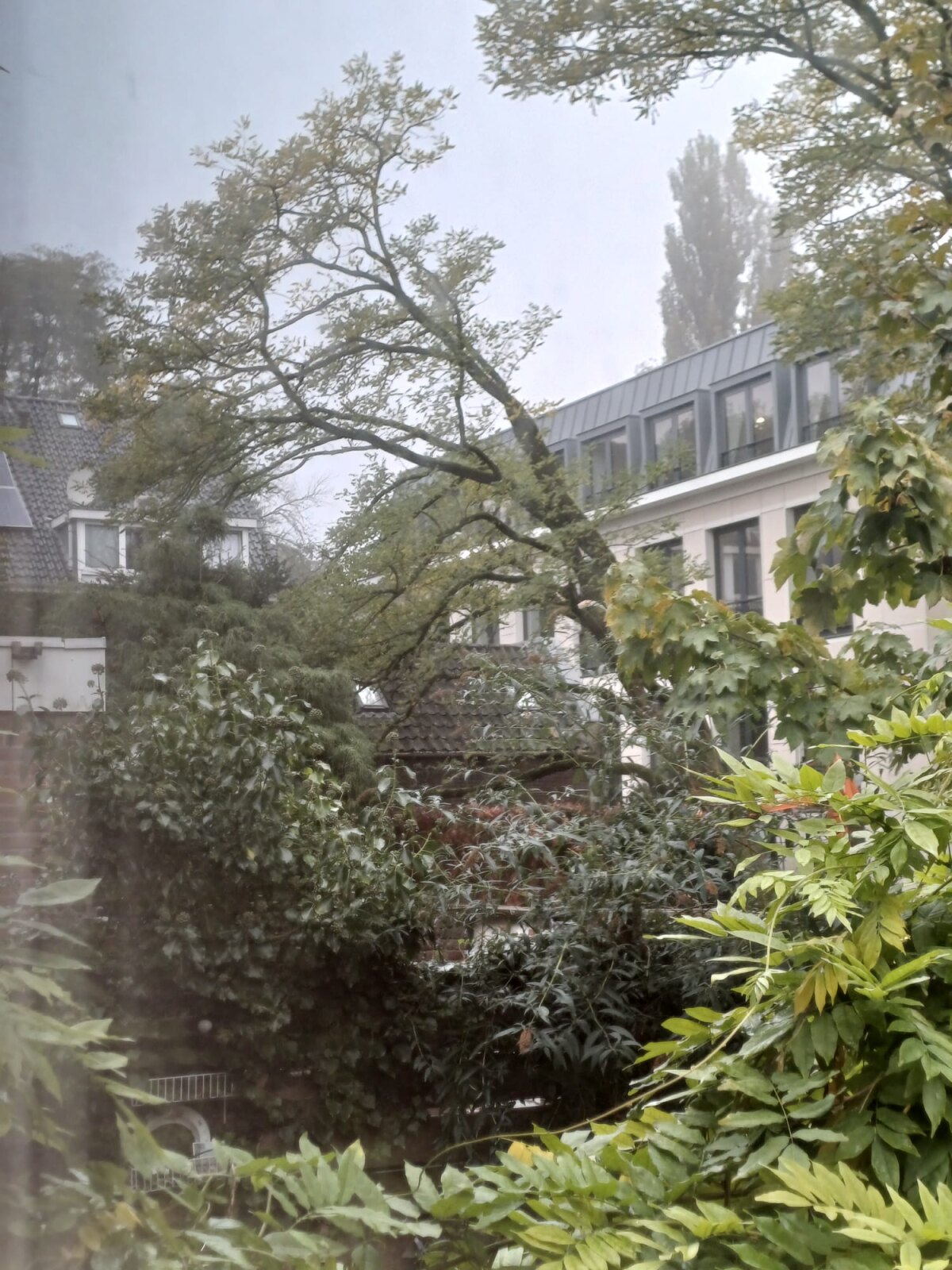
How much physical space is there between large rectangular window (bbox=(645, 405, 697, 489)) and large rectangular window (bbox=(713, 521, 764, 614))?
138mm

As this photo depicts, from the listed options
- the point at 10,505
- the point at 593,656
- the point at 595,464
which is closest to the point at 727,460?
the point at 595,464

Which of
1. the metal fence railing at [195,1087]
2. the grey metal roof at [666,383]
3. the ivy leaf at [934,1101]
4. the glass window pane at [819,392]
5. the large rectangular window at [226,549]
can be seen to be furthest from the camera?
the glass window pane at [819,392]

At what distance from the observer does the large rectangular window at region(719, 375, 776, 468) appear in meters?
2.43

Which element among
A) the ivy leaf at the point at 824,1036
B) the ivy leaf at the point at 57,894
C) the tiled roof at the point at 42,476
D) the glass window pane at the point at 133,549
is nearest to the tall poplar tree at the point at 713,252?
the glass window pane at the point at 133,549

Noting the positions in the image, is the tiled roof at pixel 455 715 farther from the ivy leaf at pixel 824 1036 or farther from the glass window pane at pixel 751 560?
the ivy leaf at pixel 824 1036

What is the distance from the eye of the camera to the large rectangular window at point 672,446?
2342 mm

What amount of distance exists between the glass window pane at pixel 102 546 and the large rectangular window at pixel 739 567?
130cm

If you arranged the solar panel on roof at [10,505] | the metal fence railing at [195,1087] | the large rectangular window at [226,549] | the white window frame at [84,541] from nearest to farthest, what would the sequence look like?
the solar panel on roof at [10,505]
the white window frame at [84,541]
the metal fence railing at [195,1087]
the large rectangular window at [226,549]

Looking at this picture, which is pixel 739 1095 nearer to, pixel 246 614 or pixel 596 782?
pixel 246 614

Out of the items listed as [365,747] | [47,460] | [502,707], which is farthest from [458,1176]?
[502,707]

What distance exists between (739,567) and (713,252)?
0.60 metres

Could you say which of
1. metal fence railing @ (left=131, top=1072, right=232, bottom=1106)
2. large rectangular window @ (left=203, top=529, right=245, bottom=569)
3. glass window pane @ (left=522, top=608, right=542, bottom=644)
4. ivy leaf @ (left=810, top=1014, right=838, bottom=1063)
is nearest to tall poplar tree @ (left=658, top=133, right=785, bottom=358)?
glass window pane @ (left=522, top=608, right=542, bottom=644)

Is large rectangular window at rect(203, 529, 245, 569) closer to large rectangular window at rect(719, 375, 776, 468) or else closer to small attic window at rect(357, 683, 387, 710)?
small attic window at rect(357, 683, 387, 710)

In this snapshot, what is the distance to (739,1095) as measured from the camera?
771mm
